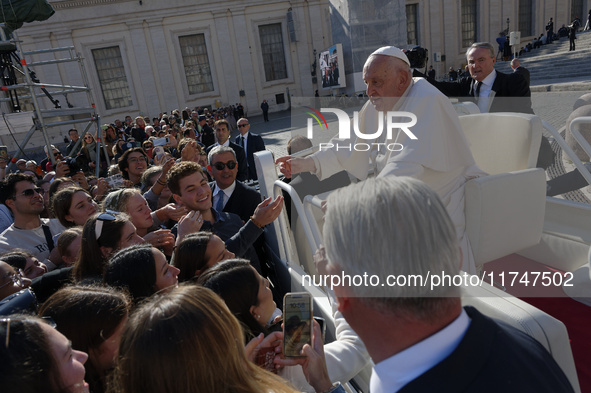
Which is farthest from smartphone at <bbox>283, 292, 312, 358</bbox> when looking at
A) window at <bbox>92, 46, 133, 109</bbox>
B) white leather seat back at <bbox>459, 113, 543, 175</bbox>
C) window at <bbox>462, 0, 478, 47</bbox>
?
window at <bbox>462, 0, 478, 47</bbox>

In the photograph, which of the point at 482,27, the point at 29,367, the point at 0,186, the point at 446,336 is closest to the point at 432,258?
the point at 446,336

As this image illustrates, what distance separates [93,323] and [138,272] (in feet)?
1.17

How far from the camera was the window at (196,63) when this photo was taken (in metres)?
25.6

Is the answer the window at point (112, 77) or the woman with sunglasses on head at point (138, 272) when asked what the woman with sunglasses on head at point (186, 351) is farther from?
the window at point (112, 77)

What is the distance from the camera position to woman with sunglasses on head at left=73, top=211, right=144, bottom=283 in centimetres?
204

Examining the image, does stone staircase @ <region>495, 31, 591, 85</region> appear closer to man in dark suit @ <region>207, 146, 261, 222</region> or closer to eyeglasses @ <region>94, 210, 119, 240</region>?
man in dark suit @ <region>207, 146, 261, 222</region>

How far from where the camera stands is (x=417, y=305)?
2.62ft

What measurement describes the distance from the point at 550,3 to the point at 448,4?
1028cm

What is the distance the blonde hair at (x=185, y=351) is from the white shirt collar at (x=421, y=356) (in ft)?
1.46

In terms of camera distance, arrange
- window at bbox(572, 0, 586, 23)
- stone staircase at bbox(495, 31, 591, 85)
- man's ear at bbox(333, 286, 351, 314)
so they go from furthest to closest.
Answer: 1. window at bbox(572, 0, 586, 23)
2. stone staircase at bbox(495, 31, 591, 85)
3. man's ear at bbox(333, 286, 351, 314)

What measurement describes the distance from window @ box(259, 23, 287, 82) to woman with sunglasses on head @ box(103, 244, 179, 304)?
26715 mm

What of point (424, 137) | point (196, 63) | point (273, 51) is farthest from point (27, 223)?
point (273, 51)

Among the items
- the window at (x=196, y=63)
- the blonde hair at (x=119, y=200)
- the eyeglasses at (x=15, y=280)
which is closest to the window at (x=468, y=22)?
the window at (x=196, y=63)

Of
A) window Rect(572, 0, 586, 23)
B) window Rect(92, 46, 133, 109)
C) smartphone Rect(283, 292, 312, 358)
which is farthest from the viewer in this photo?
window Rect(572, 0, 586, 23)
